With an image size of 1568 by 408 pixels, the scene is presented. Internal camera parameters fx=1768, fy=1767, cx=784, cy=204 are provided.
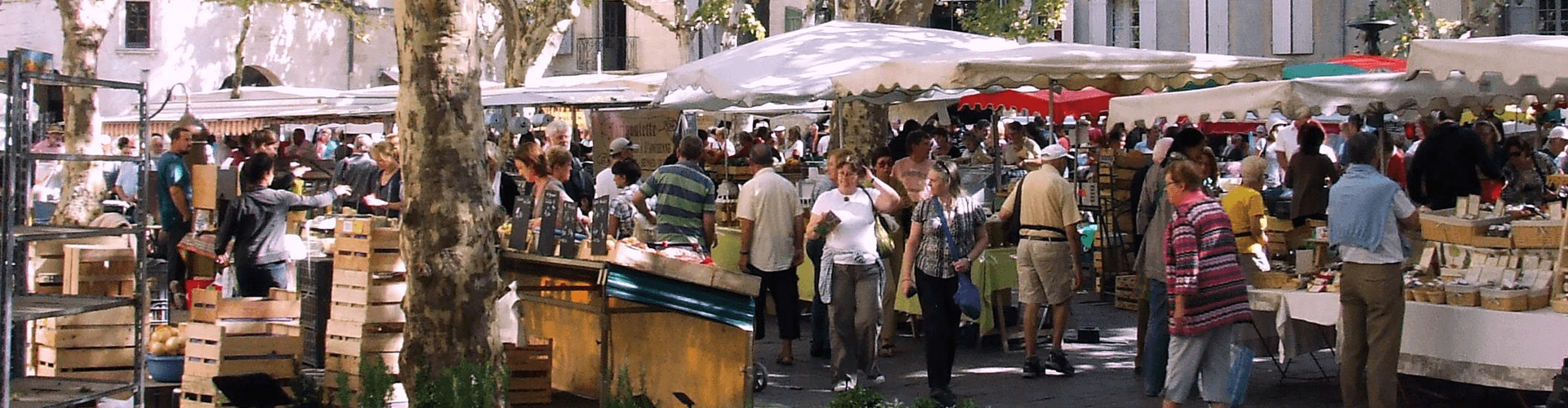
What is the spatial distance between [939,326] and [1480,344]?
2.57 m

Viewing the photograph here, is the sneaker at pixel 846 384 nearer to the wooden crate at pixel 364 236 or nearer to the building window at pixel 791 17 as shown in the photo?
the wooden crate at pixel 364 236

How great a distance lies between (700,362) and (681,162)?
2630 mm

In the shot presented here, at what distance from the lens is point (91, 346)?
7.66 meters

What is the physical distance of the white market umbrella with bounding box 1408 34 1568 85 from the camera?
8.12 meters

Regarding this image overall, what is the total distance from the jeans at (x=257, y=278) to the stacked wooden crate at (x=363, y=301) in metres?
1.83

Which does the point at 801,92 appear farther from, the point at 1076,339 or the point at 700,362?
the point at 700,362

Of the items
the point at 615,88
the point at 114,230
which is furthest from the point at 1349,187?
the point at 615,88

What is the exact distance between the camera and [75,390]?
649cm

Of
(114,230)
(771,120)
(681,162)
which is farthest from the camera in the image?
(771,120)

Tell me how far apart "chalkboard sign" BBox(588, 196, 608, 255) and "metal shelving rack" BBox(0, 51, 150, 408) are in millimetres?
2110

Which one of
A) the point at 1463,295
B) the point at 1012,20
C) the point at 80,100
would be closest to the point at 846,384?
the point at 1463,295

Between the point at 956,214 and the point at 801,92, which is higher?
the point at 801,92

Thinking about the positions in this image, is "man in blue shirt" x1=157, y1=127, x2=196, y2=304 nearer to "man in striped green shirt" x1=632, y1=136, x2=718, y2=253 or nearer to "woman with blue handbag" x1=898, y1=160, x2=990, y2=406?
"man in striped green shirt" x1=632, y1=136, x2=718, y2=253

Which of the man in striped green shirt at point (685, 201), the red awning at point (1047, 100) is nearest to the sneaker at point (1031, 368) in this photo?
the man in striped green shirt at point (685, 201)
